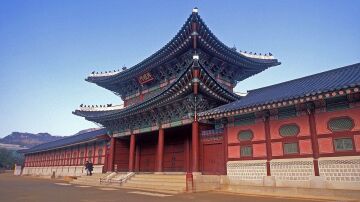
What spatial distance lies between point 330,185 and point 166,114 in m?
12.1

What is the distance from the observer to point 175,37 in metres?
22.1

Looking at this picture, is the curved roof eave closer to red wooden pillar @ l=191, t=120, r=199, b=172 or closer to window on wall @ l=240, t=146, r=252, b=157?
red wooden pillar @ l=191, t=120, r=199, b=172

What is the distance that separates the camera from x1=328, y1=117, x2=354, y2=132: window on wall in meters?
12.6

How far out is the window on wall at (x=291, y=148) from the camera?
14148 millimetres

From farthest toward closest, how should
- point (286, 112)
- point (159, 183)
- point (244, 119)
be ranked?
point (159, 183), point (244, 119), point (286, 112)

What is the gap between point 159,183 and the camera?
18.1 m

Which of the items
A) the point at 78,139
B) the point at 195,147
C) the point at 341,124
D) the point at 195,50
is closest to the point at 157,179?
the point at 195,147

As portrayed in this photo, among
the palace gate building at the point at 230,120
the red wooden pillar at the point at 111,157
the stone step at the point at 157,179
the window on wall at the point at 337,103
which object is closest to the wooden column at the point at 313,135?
the palace gate building at the point at 230,120

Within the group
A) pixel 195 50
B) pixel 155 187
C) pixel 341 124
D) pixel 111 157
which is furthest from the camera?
pixel 111 157

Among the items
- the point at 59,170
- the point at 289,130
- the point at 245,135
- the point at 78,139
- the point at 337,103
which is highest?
the point at 337,103

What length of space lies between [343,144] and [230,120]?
646 cm

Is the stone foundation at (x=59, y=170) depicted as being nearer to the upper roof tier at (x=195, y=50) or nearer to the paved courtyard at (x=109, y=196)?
the upper roof tier at (x=195, y=50)

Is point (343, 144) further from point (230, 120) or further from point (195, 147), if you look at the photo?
point (195, 147)

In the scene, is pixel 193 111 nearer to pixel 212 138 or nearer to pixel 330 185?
pixel 212 138
